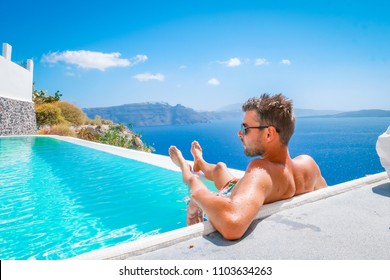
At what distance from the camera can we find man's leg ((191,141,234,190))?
8.63 ft

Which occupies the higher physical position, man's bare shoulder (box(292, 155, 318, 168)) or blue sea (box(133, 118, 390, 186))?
man's bare shoulder (box(292, 155, 318, 168))

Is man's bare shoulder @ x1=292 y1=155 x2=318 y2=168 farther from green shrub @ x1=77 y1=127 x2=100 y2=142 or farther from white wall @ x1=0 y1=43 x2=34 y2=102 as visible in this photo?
white wall @ x1=0 y1=43 x2=34 y2=102

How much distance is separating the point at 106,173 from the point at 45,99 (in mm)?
21729

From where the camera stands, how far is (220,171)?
8.82 ft

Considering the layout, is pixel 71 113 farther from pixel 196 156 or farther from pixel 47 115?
pixel 196 156

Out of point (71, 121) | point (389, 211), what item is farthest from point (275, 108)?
point (71, 121)

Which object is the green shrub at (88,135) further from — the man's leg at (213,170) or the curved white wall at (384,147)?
the curved white wall at (384,147)

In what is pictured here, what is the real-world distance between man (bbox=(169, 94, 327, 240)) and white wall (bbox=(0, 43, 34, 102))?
17.9 meters

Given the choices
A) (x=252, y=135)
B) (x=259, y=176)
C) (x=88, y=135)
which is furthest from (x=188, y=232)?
(x=88, y=135)

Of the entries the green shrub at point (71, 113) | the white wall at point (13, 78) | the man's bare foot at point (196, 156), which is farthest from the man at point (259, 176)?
the green shrub at point (71, 113)

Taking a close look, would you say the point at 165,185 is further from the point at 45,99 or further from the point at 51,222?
the point at 45,99

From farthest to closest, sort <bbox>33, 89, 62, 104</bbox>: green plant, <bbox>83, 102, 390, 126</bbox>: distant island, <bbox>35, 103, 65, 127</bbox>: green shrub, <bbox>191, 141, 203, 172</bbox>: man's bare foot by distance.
Result: 1. <bbox>83, 102, 390, 126</bbox>: distant island
2. <bbox>33, 89, 62, 104</bbox>: green plant
3. <bbox>35, 103, 65, 127</bbox>: green shrub
4. <bbox>191, 141, 203, 172</bbox>: man's bare foot

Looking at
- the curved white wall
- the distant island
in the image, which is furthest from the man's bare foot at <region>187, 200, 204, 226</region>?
the distant island

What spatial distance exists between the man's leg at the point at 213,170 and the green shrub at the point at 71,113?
68.9 ft
